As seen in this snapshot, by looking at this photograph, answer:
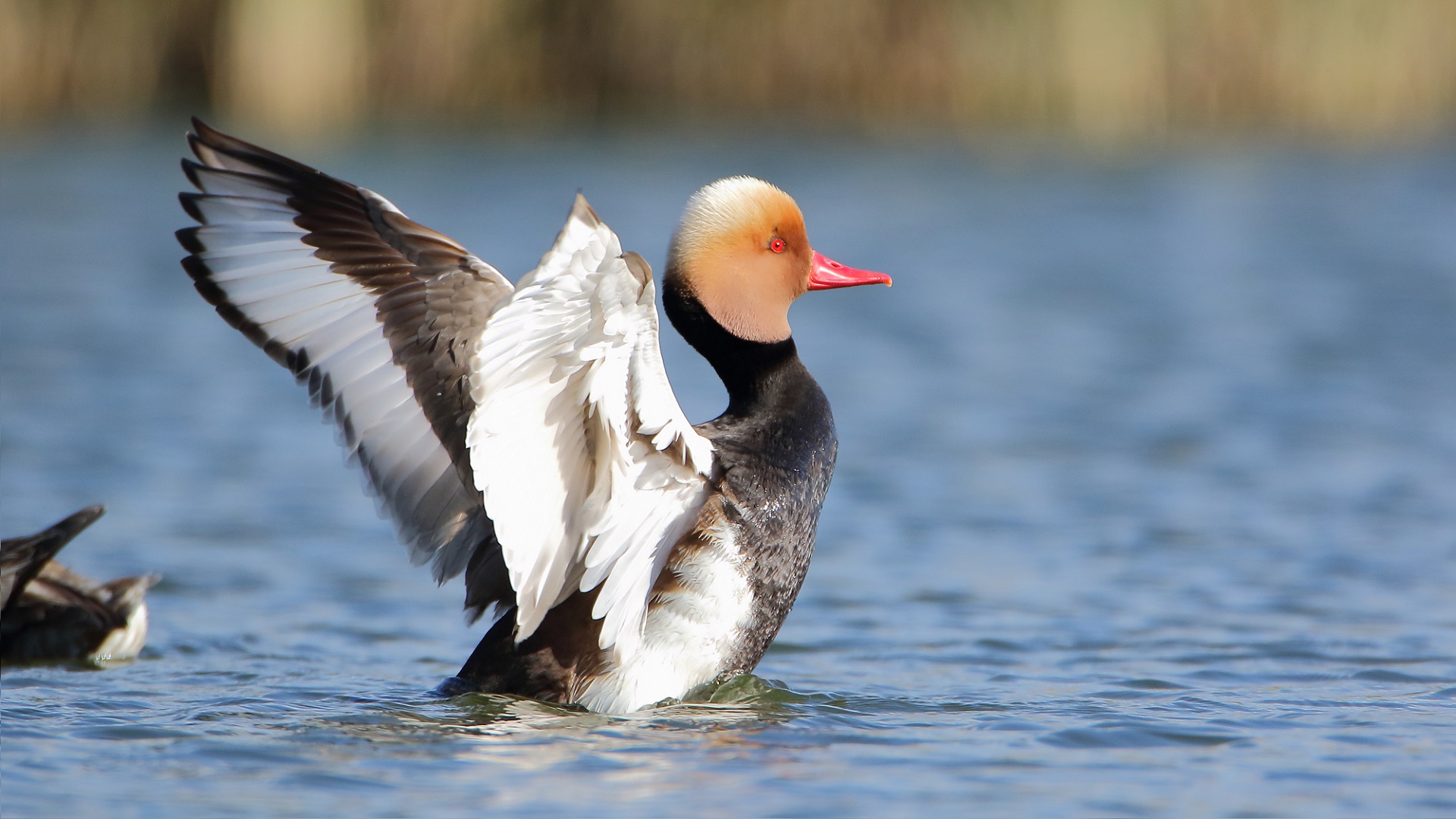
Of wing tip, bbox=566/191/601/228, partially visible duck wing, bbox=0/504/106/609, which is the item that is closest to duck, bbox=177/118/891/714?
wing tip, bbox=566/191/601/228

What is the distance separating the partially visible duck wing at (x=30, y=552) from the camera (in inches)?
215

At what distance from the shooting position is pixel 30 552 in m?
5.52

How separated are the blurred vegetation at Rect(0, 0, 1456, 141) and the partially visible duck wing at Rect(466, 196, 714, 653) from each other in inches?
576

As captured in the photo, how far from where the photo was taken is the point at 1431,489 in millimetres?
8125

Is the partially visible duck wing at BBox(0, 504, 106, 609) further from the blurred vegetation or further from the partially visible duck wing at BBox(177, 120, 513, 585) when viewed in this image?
the blurred vegetation

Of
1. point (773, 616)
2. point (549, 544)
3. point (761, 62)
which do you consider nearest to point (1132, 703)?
point (773, 616)

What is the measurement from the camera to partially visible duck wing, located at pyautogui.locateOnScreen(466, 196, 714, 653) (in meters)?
3.88

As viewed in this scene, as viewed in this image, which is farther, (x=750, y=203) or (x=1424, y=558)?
(x=1424, y=558)

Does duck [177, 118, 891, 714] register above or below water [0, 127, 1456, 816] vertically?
above

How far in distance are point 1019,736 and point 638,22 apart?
16.5 metres

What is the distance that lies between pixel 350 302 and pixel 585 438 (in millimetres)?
871

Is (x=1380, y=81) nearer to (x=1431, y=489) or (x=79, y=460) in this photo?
(x=1431, y=489)

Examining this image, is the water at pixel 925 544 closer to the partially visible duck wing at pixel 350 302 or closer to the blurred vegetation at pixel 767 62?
the partially visible duck wing at pixel 350 302

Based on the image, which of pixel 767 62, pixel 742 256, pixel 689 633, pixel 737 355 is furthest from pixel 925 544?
pixel 767 62
